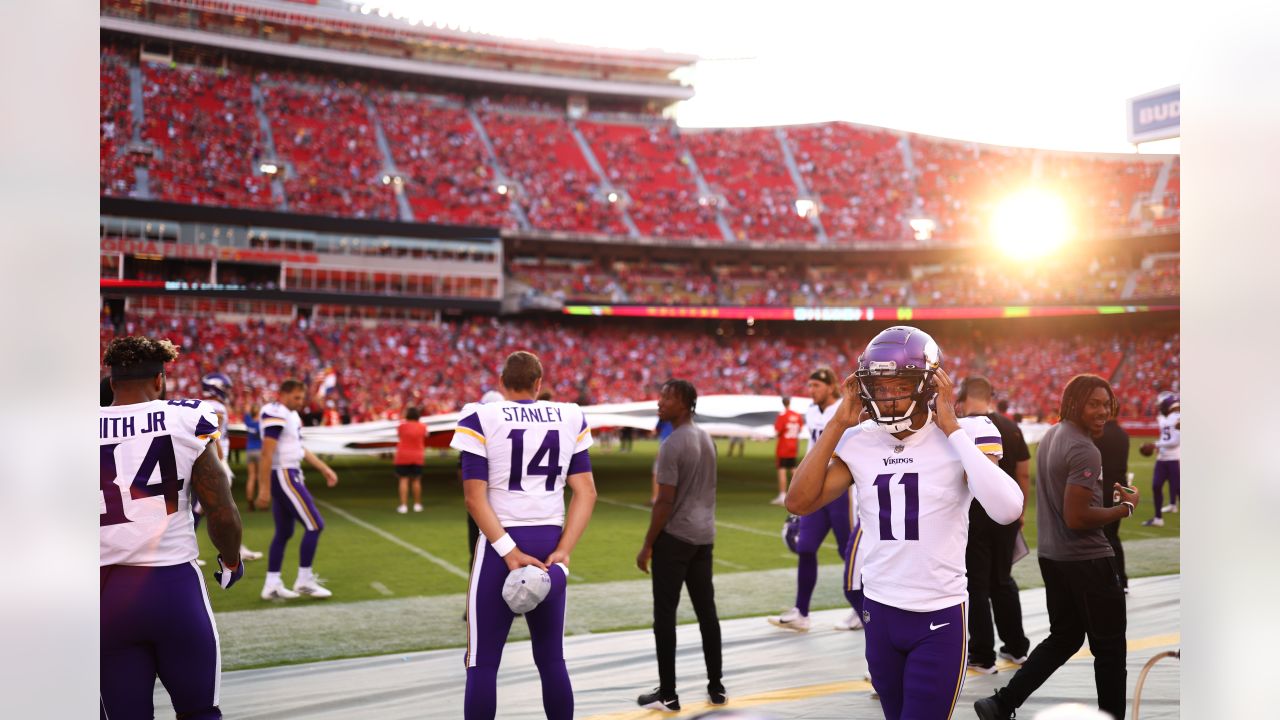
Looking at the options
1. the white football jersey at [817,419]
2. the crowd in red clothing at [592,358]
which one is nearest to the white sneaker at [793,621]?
the white football jersey at [817,419]

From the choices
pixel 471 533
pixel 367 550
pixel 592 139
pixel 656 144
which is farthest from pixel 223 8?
pixel 471 533

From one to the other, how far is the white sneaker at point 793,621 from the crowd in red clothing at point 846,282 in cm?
3825

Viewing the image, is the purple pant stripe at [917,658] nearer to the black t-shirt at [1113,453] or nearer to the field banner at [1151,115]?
the black t-shirt at [1113,453]

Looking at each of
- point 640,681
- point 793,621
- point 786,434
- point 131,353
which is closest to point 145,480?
point 131,353

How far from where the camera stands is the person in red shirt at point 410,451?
15.3 meters

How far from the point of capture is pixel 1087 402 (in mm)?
4973

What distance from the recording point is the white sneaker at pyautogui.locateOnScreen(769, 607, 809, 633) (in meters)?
7.85

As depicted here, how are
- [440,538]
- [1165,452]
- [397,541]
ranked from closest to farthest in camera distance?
[397,541] < [440,538] < [1165,452]

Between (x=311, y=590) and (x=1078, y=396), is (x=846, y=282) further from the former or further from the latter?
(x=1078, y=396)

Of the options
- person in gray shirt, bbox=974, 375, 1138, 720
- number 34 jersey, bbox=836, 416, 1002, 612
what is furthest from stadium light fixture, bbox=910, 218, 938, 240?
number 34 jersey, bbox=836, 416, 1002, 612

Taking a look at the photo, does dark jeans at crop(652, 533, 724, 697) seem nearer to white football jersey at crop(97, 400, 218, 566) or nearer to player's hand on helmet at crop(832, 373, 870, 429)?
player's hand on helmet at crop(832, 373, 870, 429)

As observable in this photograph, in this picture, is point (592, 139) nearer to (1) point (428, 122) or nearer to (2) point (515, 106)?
(2) point (515, 106)

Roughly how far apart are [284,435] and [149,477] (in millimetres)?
5902

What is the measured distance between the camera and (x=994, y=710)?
17.0 feet
